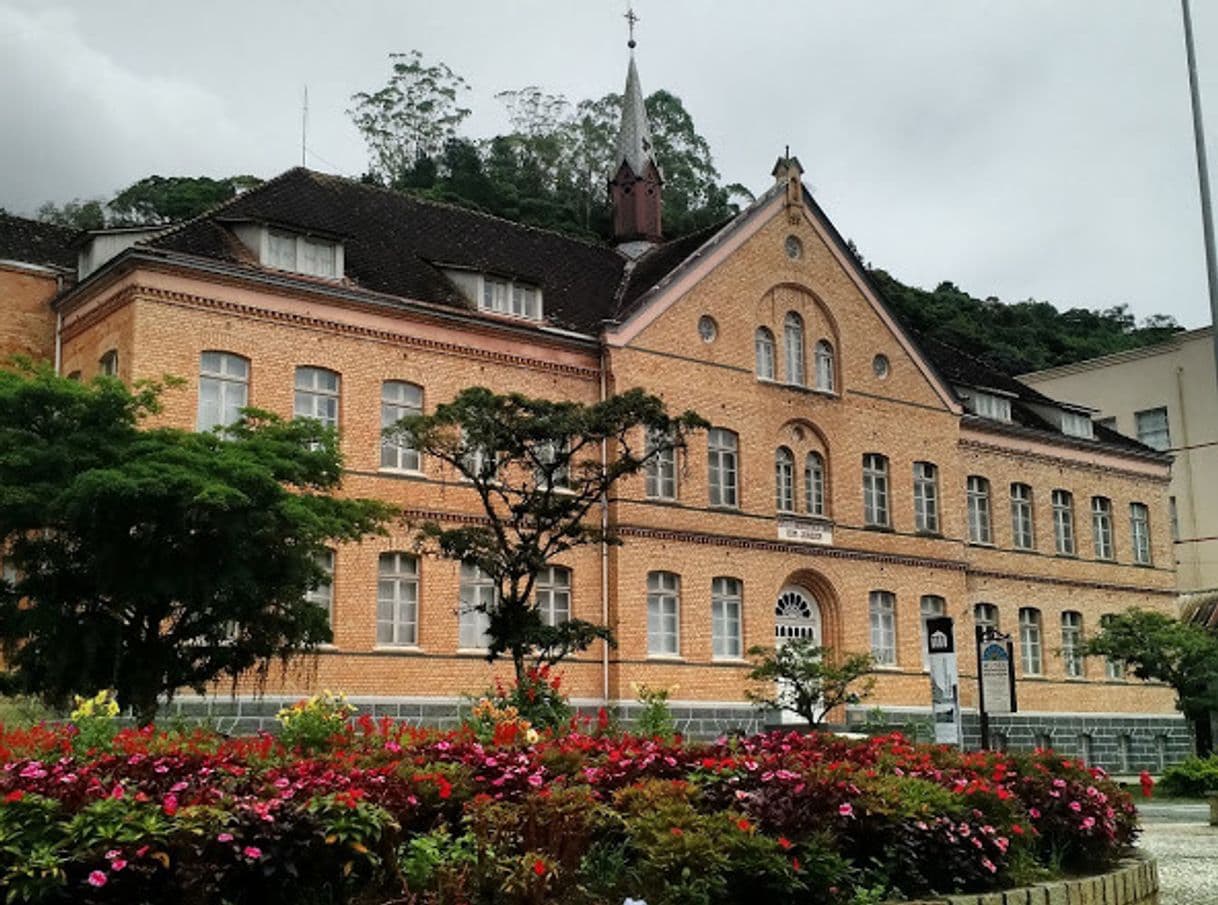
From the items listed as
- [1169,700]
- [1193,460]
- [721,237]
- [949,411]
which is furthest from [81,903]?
[1193,460]

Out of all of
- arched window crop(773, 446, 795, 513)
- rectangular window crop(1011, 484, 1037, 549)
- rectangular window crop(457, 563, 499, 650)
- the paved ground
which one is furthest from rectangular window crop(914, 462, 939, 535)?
rectangular window crop(457, 563, 499, 650)

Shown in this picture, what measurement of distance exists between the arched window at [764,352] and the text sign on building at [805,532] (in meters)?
3.57

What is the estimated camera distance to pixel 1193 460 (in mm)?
49594

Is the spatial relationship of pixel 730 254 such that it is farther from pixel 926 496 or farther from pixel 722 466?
pixel 926 496

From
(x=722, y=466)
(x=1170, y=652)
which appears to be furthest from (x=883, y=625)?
(x=1170, y=652)

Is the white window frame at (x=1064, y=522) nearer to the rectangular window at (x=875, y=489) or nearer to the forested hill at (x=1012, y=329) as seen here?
the rectangular window at (x=875, y=489)

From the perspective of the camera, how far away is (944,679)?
752 inches

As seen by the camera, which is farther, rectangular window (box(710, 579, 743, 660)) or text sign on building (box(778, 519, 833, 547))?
text sign on building (box(778, 519, 833, 547))

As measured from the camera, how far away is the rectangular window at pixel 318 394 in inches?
1054

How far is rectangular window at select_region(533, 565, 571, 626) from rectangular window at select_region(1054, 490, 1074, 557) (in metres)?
17.9

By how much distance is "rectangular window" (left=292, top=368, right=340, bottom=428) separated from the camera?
2677cm

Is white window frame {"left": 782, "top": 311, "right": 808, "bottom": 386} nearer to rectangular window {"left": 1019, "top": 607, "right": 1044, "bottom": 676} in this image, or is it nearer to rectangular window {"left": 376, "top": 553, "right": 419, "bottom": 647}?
rectangular window {"left": 1019, "top": 607, "right": 1044, "bottom": 676}

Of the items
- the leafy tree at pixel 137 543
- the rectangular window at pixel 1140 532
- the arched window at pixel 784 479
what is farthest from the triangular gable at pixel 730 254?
the leafy tree at pixel 137 543

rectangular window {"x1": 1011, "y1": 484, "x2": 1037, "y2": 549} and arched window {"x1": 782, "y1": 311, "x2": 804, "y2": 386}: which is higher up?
arched window {"x1": 782, "y1": 311, "x2": 804, "y2": 386}
